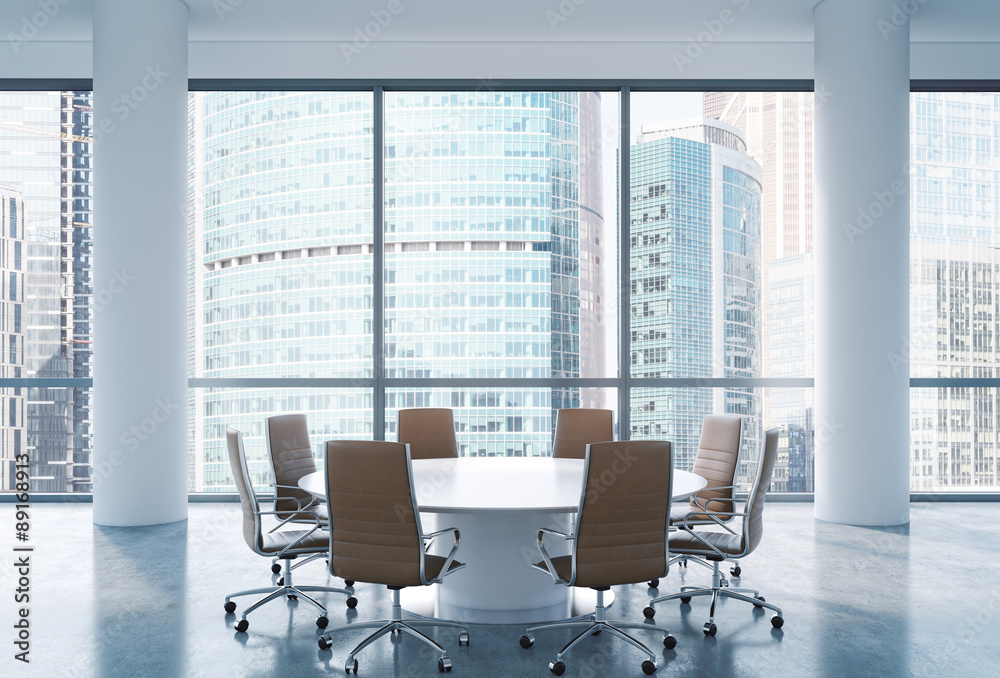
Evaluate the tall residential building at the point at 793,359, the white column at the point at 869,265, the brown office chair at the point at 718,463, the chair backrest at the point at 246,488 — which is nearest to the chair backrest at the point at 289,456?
the chair backrest at the point at 246,488

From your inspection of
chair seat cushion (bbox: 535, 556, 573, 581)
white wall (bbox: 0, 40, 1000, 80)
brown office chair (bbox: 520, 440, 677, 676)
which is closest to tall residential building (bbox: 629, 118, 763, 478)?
white wall (bbox: 0, 40, 1000, 80)

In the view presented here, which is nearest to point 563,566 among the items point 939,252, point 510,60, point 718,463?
point 718,463

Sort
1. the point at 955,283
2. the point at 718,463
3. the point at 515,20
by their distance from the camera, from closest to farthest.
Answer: the point at 718,463, the point at 515,20, the point at 955,283

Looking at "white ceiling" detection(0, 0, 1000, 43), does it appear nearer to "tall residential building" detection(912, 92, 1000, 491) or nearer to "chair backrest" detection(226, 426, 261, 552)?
"tall residential building" detection(912, 92, 1000, 491)

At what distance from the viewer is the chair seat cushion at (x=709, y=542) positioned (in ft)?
12.7

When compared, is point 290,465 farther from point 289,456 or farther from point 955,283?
point 955,283

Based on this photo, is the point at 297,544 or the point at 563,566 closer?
the point at 563,566

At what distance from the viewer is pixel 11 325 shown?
Answer: 289 inches

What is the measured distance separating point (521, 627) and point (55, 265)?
630 cm

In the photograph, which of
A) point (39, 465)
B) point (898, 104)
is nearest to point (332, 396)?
point (39, 465)

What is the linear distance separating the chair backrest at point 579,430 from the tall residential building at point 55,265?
4926mm

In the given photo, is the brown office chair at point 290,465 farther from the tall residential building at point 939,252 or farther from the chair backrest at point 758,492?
the tall residential building at point 939,252

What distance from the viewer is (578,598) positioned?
4.37 meters

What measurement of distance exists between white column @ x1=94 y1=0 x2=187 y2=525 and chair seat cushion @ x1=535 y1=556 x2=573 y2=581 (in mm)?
4189
